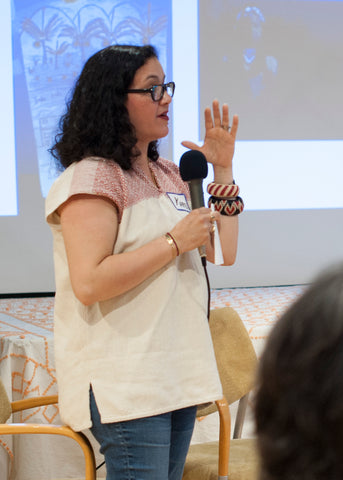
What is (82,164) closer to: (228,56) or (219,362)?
(219,362)

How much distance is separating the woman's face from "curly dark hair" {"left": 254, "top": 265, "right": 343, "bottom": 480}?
0.89m

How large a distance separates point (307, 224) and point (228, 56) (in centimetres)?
110

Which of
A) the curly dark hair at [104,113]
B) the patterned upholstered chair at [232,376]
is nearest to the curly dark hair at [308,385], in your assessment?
the curly dark hair at [104,113]

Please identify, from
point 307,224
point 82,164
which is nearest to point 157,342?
point 82,164

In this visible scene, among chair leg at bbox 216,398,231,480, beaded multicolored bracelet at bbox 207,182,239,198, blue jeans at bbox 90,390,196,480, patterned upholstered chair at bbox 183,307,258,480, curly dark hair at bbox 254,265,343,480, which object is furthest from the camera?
patterned upholstered chair at bbox 183,307,258,480

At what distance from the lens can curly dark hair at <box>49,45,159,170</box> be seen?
1.21m

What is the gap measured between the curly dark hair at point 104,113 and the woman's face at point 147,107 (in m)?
0.02

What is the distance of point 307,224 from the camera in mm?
3623

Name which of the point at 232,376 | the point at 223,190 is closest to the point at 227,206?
the point at 223,190

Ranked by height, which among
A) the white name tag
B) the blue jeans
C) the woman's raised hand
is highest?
the woman's raised hand

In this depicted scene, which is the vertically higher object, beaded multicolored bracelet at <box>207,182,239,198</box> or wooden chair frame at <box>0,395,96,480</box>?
beaded multicolored bracelet at <box>207,182,239,198</box>

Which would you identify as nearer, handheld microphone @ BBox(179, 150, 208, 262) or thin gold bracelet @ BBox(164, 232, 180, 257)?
thin gold bracelet @ BBox(164, 232, 180, 257)

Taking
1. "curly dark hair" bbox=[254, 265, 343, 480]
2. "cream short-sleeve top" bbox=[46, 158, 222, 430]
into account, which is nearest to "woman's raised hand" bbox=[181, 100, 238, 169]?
"cream short-sleeve top" bbox=[46, 158, 222, 430]

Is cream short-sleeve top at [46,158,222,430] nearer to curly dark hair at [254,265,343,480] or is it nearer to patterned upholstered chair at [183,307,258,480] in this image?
patterned upholstered chair at [183,307,258,480]
